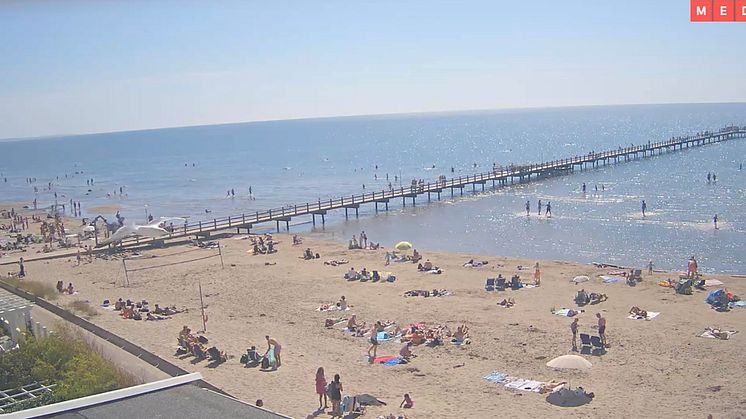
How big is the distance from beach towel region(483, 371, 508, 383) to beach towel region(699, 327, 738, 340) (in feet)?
20.7

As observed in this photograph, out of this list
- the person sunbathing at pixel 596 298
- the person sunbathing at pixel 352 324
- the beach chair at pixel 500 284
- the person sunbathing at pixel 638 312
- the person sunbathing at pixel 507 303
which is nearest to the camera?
the person sunbathing at pixel 352 324

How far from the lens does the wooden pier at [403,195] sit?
4341cm

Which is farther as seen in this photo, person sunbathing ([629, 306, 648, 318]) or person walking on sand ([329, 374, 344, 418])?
person sunbathing ([629, 306, 648, 318])

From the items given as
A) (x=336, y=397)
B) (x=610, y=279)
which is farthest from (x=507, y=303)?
(x=336, y=397)

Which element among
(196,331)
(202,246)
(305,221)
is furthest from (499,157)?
(196,331)

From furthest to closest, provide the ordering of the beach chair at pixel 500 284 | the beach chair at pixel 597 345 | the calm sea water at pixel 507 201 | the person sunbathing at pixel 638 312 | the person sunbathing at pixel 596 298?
the calm sea water at pixel 507 201 < the beach chair at pixel 500 284 < the person sunbathing at pixel 596 298 < the person sunbathing at pixel 638 312 < the beach chair at pixel 597 345

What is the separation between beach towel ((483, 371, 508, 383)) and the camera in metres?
16.4

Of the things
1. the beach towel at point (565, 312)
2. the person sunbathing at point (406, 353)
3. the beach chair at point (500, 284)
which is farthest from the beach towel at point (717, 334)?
the person sunbathing at point (406, 353)

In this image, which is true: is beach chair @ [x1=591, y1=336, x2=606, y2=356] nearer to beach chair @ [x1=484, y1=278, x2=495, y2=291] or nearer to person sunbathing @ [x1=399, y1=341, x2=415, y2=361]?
person sunbathing @ [x1=399, y1=341, x2=415, y2=361]

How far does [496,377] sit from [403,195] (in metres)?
40.3

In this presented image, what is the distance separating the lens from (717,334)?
62.5 ft

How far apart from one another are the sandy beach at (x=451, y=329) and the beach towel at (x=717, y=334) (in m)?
0.20

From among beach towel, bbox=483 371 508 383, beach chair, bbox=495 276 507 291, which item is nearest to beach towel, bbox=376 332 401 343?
beach towel, bbox=483 371 508 383

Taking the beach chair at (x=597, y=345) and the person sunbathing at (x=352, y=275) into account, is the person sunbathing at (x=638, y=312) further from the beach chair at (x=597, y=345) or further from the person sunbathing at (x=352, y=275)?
the person sunbathing at (x=352, y=275)
